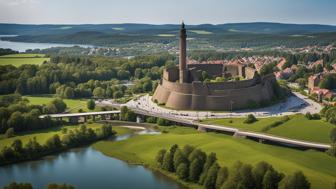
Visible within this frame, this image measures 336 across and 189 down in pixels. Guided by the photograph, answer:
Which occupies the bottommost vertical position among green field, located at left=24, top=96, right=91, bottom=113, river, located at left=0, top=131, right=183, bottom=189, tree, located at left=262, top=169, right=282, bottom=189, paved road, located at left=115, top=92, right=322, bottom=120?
river, located at left=0, top=131, right=183, bottom=189

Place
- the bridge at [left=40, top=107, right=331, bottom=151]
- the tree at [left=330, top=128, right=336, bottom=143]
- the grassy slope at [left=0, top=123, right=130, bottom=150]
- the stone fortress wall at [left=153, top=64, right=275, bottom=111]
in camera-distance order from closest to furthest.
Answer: the tree at [left=330, top=128, right=336, bottom=143] < the bridge at [left=40, top=107, right=331, bottom=151] < the grassy slope at [left=0, top=123, right=130, bottom=150] < the stone fortress wall at [left=153, top=64, right=275, bottom=111]

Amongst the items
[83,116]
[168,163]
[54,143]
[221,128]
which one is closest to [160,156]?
[168,163]

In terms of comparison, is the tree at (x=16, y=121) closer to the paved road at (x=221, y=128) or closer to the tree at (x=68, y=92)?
the paved road at (x=221, y=128)

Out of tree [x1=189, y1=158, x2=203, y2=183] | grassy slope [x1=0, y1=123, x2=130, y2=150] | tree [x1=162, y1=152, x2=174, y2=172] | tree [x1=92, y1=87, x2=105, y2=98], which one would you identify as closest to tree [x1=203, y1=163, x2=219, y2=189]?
tree [x1=189, y1=158, x2=203, y2=183]

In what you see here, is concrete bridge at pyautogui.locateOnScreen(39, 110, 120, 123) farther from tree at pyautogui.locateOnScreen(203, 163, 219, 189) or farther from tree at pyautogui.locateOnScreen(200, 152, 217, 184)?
tree at pyautogui.locateOnScreen(203, 163, 219, 189)

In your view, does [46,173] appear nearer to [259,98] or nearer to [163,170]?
[163,170]

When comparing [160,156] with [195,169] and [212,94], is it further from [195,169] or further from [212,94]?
[212,94]
